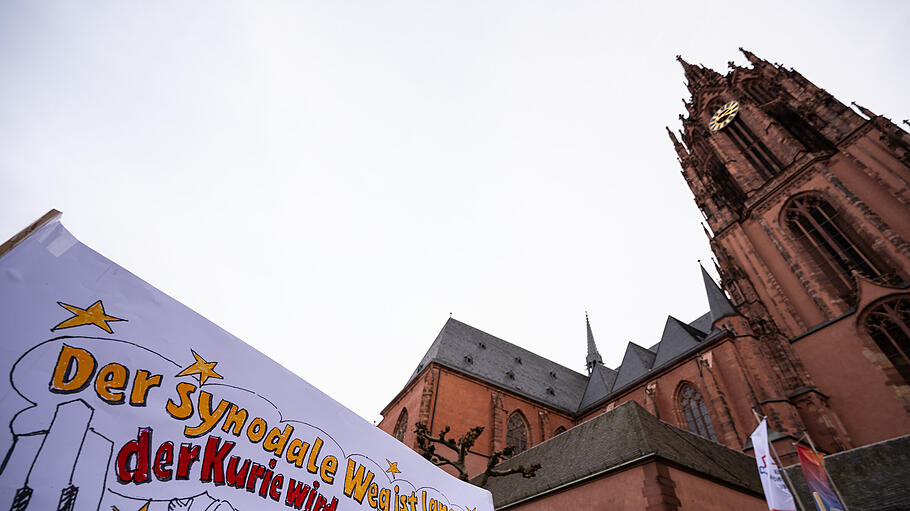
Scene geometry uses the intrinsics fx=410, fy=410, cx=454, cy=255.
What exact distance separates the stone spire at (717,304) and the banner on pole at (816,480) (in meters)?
11.1

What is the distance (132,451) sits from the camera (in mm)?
2240

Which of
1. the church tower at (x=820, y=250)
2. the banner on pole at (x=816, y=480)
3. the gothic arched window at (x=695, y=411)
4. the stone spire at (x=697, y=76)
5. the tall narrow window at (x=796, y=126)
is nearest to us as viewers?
the banner on pole at (x=816, y=480)

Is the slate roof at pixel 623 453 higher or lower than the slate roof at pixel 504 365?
lower

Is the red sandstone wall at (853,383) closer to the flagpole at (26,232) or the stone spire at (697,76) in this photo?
the flagpole at (26,232)

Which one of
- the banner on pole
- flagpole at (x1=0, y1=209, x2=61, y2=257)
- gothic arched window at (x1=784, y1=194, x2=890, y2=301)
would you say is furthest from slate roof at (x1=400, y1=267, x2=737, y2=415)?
flagpole at (x1=0, y1=209, x2=61, y2=257)

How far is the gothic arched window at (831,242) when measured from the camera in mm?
16844

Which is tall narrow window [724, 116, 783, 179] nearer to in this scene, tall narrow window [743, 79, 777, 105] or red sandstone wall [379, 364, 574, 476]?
tall narrow window [743, 79, 777, 105]

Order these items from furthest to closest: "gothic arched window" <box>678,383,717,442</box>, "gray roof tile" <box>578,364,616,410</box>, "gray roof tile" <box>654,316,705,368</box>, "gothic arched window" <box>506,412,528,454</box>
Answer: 1. "gray roof tile" <box>578,364,616,410</box>
2. "gothic arched window" <box>506,412,528,454</box>
3. "gray roof tile" <box>654,316,705,368</box>
4. "gothic arched window" <box>678,383,717,442</box>

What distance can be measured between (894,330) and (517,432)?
620 inches

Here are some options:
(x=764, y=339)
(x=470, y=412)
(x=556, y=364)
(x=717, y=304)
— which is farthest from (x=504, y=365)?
(x=764, y=339)

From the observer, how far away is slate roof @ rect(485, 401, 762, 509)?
9784mm

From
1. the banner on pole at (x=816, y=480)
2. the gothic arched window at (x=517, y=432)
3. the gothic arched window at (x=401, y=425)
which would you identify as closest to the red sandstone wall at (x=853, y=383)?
the banner on pole at (x=816, y=480)

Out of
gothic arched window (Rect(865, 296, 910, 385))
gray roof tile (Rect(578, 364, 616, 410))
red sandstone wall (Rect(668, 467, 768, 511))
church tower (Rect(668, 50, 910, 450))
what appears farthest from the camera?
gray roof tile (Rect(578, 364, 616, 410))

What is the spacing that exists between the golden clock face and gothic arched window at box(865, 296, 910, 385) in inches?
625
